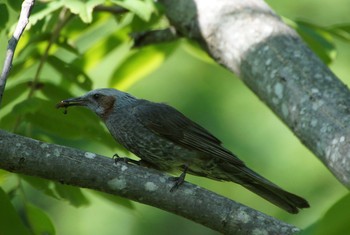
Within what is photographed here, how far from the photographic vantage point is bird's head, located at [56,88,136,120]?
4.27m

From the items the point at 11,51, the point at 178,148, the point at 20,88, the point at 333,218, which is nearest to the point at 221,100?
the point at 178,148

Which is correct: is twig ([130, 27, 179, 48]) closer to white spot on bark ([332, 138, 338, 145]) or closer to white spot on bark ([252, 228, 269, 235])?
white spot on bark ([332, 138, 338, 145])

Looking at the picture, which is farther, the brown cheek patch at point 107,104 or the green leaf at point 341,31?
the brown cheek patch at point 107,104

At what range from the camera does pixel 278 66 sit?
3.93m

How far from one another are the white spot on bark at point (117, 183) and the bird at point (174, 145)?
1.13 m

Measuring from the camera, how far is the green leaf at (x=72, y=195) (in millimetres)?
3619

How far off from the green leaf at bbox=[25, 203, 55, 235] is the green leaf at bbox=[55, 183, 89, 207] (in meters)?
0.14

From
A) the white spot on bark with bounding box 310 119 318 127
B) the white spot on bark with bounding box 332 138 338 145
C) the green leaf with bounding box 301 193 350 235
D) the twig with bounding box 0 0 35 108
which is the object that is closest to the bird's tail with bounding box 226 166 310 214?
the white spot on bark with bounding box 310 119 318 127

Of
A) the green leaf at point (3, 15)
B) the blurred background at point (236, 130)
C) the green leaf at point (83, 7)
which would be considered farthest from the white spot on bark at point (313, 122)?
the blurred background at point (236, 130)

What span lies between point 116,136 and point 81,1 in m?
1.03

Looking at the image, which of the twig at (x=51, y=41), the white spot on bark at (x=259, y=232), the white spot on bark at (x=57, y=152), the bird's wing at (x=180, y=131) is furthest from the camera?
the bird's wing at (x=180, y=131)

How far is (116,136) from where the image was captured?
4285mm

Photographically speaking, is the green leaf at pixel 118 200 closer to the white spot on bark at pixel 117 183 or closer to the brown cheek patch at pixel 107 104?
the white spot on bark at pixel 117 183

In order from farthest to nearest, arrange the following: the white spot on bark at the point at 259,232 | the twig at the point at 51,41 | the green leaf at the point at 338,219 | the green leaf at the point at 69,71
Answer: the green leaf at the point at 69,71
the twig at the point at 51,41
the white spot on bark at the point at 259,232
the green leaf at the point at 338,219
